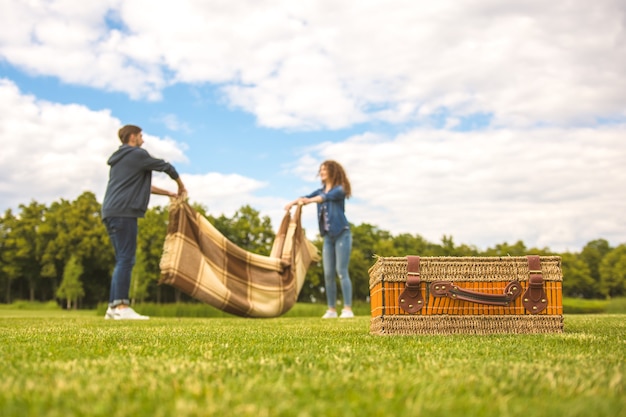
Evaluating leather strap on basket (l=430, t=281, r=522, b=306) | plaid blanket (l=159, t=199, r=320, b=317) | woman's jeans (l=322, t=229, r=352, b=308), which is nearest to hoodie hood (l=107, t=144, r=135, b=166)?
plaid blanket (l=159, t=199, r=320, b=317)

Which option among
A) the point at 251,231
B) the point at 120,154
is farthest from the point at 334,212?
the point at 251,231

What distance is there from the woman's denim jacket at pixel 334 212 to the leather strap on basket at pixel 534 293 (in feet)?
20.8

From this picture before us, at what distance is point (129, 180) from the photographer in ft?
35.0

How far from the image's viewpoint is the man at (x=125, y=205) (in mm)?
10477

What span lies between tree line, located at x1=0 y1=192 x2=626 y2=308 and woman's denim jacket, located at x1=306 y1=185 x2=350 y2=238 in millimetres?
22736

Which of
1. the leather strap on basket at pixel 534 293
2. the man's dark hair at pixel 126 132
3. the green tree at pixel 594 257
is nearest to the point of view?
the leather strap on basket at pixel 534 293

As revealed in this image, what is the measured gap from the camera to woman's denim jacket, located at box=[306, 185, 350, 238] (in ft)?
38.4

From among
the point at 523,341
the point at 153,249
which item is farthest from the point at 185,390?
the point at 153,249

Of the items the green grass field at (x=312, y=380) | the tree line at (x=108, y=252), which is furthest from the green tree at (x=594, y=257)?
the green grass field at (x=312, y=380)

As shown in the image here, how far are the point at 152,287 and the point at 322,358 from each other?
39.8 meters

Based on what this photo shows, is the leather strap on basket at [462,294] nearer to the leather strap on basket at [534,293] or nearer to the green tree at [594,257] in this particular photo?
the leather strap on basket at [534,293]

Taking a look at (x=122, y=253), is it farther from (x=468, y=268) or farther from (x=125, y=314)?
(x=468, y=268)

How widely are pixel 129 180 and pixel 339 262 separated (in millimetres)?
4082

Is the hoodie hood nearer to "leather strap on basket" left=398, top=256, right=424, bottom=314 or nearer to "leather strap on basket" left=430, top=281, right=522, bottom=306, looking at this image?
"leather strap on basket" left=398, top=256, right=424, bottom=314
